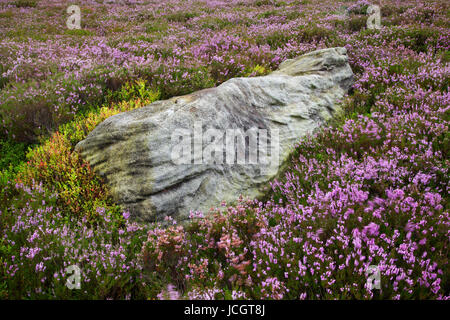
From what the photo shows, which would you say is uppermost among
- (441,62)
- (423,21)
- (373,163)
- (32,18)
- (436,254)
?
(32,18)

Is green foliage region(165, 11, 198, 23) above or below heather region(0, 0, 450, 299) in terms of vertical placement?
above

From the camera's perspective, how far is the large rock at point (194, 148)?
135 inches

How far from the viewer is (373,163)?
357 centimetres

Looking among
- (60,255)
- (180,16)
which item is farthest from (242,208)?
(180,16)

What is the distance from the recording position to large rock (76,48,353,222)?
342 centimetres

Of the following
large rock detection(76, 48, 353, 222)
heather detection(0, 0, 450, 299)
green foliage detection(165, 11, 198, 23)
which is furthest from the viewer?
green foliage detection(165, 11, 198, 23)

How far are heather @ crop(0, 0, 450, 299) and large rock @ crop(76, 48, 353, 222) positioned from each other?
0.65 ft

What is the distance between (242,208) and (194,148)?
Answer: 98cm

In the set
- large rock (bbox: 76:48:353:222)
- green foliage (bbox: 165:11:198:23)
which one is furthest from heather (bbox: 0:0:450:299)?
green foliage (bbox: 165:11:198:23)

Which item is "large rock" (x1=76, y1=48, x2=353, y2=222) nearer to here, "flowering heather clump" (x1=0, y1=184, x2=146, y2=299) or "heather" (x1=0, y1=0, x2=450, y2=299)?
"heather" (x1=0, y1=0, x2=450, y2=299)

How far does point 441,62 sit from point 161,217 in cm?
734

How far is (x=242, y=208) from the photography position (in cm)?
325

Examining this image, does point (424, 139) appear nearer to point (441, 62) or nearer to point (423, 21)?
point (441, 62)
